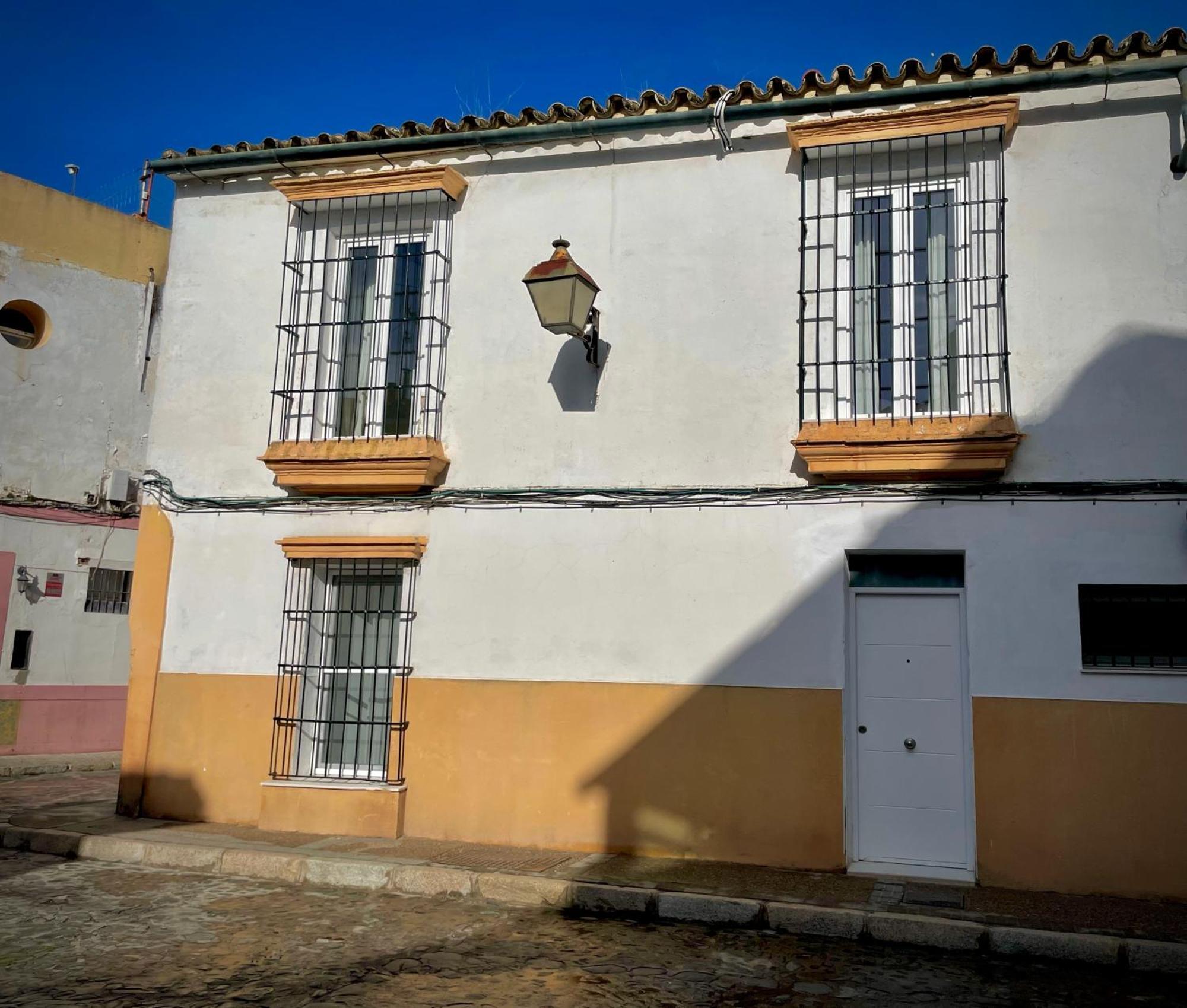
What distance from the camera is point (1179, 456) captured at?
273 inches

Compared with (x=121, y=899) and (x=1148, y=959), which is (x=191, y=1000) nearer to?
(x=121, y=899)

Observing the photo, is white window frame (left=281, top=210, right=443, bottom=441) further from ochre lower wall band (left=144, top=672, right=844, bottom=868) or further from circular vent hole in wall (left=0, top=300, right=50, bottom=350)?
circular vent hole in wall (left=0, top=300, right=50, bottom=350)

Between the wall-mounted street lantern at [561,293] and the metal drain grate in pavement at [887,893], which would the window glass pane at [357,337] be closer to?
the wall-mounted street lantern at [561,293]

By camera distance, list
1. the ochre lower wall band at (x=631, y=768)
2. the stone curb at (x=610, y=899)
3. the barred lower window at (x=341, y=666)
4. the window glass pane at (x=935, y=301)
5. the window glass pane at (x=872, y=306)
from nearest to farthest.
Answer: the stone curb at (x=610, y=899)
the ochre lower wall band at (x=631, y=768)
the window glass pane at (x=935, y=301)
the window glass pane at (x=872, y=306)
the barred lower window at (x=341, y=666)

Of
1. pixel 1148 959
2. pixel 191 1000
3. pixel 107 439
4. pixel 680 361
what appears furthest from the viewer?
pixel 107 439

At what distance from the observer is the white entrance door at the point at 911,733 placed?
23.6 feet

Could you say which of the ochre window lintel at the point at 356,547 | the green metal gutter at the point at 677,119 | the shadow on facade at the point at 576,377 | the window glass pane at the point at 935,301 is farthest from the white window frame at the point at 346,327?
the window glass pane at the point at 935,301

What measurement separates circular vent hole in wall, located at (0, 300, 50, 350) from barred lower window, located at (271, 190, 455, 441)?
6.63m

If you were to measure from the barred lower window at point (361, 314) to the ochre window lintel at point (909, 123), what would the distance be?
9.86 ft

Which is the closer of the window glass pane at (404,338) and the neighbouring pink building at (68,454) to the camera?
the window glass pane at (404,338)

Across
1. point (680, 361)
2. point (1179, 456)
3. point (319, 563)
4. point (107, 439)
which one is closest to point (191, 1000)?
point (319, 563)

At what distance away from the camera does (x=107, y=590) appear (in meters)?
14.5

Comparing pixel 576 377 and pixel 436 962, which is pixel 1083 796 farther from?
pixel 576 377

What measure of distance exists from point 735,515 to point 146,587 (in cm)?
506
